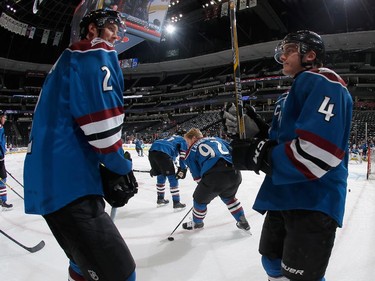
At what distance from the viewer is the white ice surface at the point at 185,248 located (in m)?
2.33

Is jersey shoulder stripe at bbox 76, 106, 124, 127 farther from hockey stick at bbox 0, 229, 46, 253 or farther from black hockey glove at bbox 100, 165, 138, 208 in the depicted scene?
hockey stick at bbox 0, 229, 46, 253

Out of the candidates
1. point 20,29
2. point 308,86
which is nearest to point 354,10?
point 308,86

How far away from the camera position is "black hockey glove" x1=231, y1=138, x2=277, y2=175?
1.23 m

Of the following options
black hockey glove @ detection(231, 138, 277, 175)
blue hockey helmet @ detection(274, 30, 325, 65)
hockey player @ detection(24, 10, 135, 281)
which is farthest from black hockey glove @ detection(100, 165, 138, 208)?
blue hockey helmet @ detection(274, 30, 325, 65)

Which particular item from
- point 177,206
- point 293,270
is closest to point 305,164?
point 293,270

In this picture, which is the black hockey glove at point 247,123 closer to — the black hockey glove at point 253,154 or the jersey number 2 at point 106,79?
the black hockey glove at point 253,154

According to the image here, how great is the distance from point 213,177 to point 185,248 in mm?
818

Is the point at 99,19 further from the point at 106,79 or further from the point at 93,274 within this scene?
the point at 93,274

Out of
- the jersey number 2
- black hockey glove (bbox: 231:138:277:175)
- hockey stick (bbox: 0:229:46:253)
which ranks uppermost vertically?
the jersey number 2

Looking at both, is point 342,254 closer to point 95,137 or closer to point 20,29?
point 95,137

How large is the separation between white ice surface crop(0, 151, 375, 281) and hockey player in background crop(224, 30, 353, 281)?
1.16 m

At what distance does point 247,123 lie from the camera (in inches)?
65.3

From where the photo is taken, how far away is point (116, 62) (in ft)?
4.11

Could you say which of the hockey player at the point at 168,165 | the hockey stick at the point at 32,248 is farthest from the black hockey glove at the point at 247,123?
the hockey player at the point at 168,165
